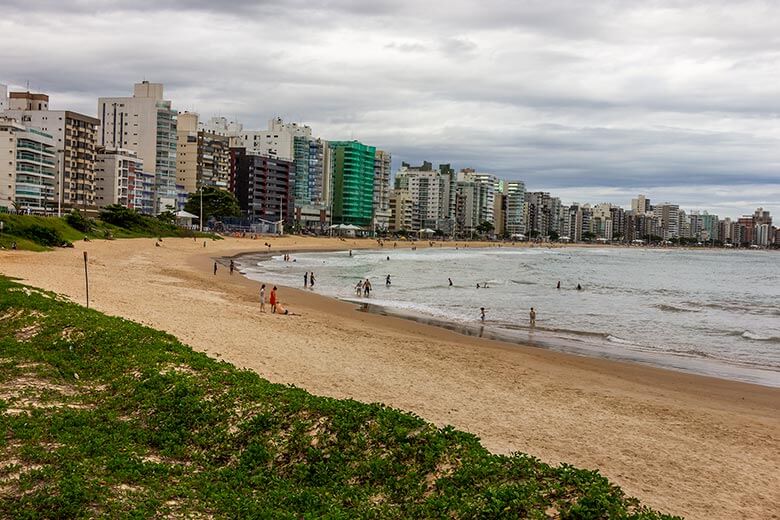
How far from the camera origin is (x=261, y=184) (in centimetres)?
15838

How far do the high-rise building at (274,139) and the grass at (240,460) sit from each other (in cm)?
15840

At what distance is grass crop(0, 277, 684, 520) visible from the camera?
752cm

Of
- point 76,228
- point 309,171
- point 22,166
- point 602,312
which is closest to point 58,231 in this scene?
point 76,228

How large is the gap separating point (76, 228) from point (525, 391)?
69898mm

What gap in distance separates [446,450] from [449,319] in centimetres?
2553

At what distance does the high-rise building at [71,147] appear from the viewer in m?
99.4

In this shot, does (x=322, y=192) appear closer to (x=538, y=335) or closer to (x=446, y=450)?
(x=538, y=335)

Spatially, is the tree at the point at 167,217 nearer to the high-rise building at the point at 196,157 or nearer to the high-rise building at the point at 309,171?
the high-rise building at the point at 196,157

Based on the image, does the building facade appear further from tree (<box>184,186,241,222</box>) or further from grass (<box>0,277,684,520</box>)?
grass (<box>0,277,684,520</box>)

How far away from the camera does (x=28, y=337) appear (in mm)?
15773

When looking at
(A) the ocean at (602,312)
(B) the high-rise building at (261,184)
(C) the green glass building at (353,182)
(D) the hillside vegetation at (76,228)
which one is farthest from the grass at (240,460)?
(C) the green glass building at (353,182)

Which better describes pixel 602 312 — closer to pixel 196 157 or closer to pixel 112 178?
pixel 112 178

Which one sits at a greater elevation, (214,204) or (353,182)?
(353,182)

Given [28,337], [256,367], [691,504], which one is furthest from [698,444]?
[28,337]
